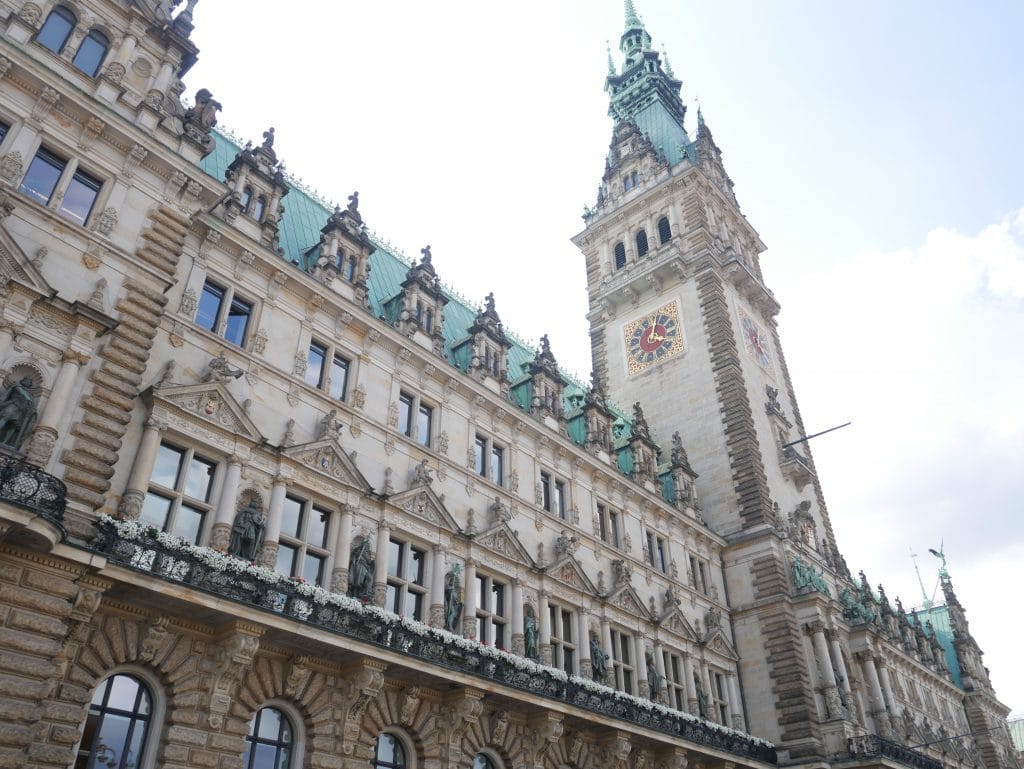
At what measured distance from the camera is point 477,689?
20.1 m

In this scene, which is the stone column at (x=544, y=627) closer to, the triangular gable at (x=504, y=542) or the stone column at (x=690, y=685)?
the triangular gable at (x=504, y=542)

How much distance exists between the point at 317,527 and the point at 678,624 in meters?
16.5

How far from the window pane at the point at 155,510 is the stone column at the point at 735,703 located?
77.9 feet

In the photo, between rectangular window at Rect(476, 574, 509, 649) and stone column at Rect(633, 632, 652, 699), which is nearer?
rectangular window at Rect(476, 574, 509, 649)

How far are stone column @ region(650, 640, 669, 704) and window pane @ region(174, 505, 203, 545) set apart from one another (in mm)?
17408

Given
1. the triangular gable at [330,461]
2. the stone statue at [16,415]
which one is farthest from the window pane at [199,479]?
the stone statue at [16,415]

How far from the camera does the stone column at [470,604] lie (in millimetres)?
22844

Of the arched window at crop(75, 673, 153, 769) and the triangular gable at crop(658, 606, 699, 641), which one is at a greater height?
the triangular gable at crop(658, 606, 699, 641)

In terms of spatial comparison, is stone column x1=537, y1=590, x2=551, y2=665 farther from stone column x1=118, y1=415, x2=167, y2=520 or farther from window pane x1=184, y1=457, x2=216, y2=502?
stone column x1=118, y1=415, x2=167, y2=520

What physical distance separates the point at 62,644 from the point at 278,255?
38.1 ft

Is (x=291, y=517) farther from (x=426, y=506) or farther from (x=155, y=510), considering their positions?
(x=426, y=506)

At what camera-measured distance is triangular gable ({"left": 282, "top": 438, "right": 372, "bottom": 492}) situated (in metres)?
20.5

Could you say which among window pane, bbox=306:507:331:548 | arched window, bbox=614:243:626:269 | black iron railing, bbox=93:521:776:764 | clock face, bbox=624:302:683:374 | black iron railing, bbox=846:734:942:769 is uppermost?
arched window, bbox=614:243:626:269

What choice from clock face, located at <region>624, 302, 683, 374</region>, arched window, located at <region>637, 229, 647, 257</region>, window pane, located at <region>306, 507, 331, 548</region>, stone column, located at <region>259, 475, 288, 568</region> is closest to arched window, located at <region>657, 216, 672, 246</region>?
arched window, located at <region>637, 229, 647, 257</region>
